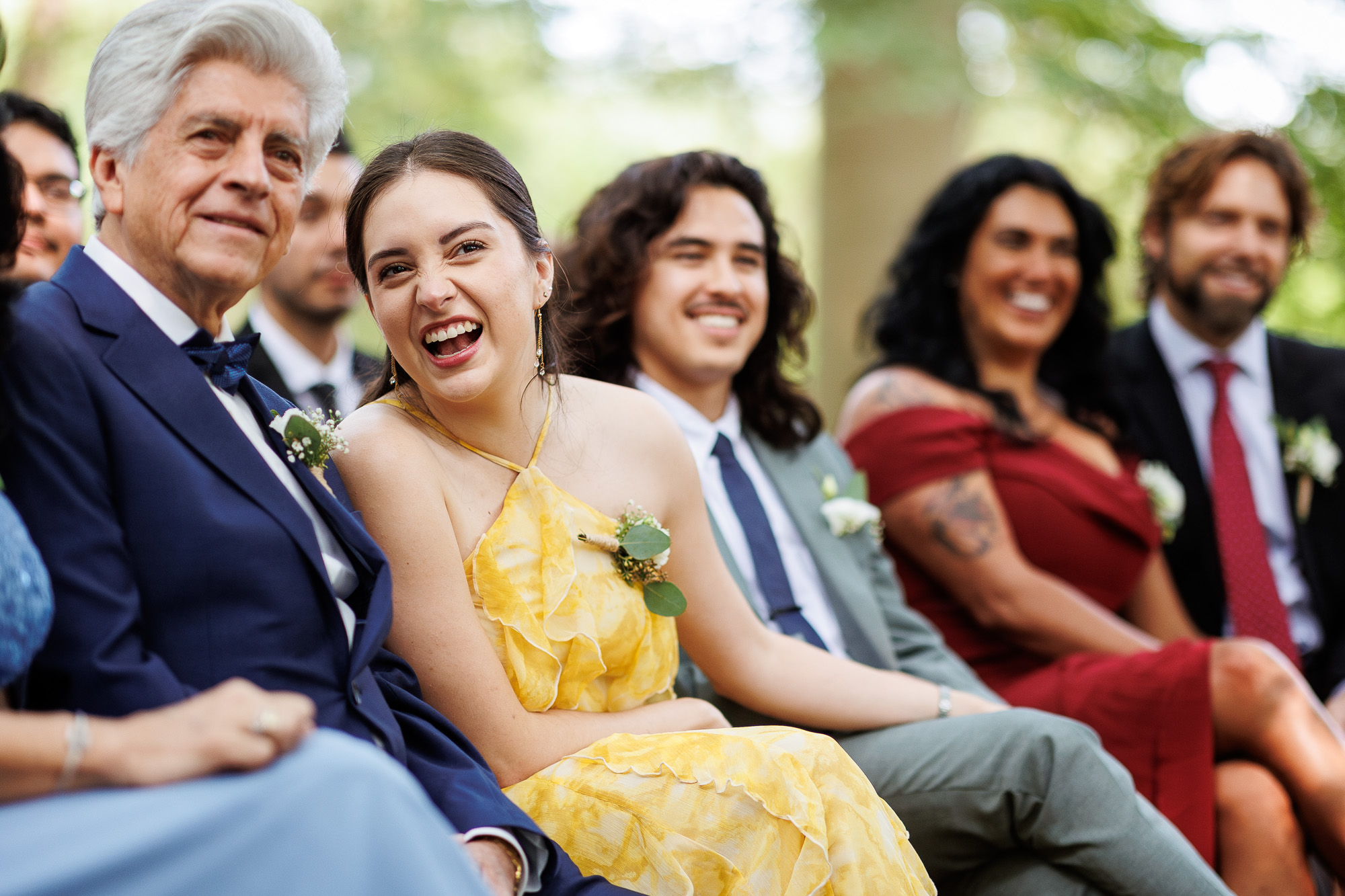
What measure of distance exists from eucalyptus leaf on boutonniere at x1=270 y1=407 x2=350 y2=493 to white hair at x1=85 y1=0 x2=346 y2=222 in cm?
43

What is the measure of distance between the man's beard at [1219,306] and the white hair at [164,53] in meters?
3.77

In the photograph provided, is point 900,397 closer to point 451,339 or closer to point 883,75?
point 451,339

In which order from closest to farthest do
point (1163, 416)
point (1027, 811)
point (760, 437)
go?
1. point (1027, 811)
2. point (760, 437)
3. point (1163, 416)

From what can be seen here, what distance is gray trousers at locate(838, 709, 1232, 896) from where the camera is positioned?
251 centimetres

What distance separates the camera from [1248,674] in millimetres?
3146

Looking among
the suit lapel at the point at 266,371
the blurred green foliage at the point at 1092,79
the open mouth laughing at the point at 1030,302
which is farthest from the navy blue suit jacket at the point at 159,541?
the blurred green foliage at the point at 1092,79

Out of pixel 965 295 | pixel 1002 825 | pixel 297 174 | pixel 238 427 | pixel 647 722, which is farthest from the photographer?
pixel 965 295

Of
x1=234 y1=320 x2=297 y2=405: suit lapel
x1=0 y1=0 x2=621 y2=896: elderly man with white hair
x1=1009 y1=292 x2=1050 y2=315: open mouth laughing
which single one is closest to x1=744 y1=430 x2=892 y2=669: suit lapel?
x1=1009 y1=292 x2=1050 y2=315: open mouth laughing

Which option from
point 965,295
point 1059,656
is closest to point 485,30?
point 965,295

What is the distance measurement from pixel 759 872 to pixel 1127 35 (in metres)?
6.91

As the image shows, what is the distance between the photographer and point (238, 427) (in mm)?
1791

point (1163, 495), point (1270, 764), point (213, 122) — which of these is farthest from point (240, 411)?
point (1163, 495)

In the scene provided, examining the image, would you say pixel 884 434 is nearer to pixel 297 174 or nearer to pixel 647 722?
pixel 647 722

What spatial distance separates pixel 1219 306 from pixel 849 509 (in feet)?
7.05
